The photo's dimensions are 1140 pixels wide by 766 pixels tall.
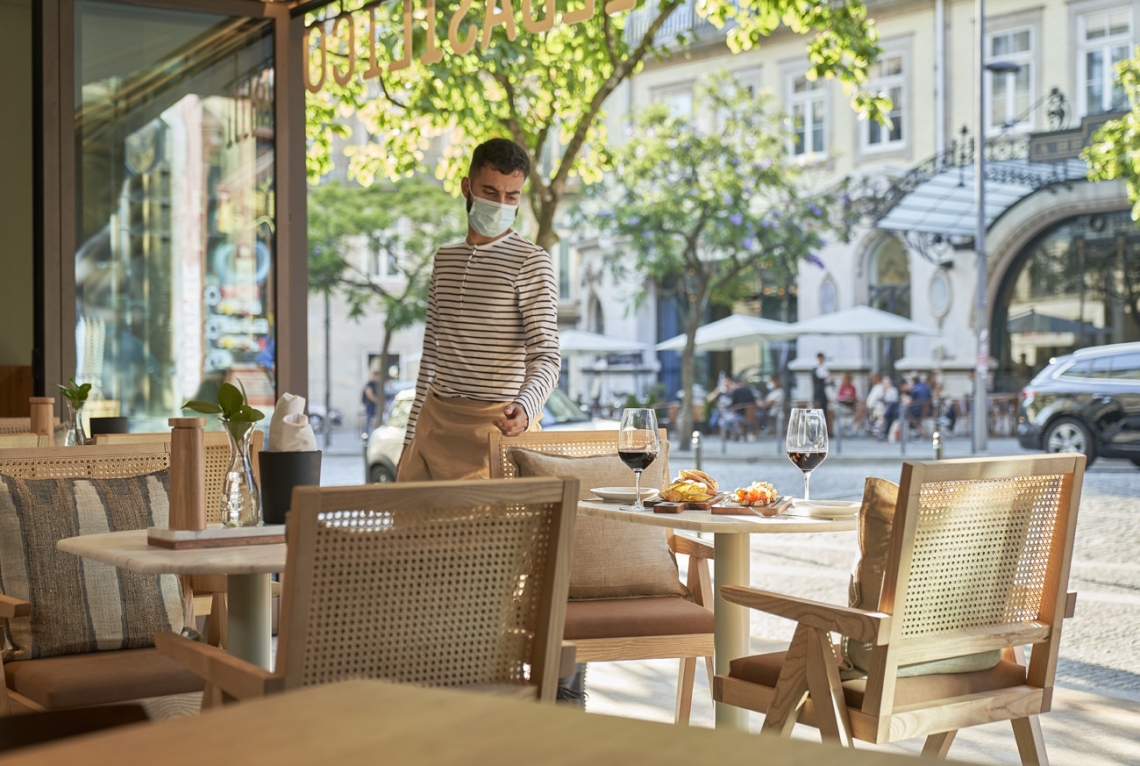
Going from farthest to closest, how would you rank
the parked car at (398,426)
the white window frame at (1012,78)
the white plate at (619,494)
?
1. the white window frame at (1012,78)
2. the parked car at (398,426)
3. the white plate at (619,494)

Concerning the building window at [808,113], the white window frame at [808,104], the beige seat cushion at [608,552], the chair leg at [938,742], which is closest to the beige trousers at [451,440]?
the beige seat cushion at [608,552]

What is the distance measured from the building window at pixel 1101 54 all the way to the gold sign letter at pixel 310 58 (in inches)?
750

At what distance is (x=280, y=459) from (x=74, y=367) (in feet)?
16.7

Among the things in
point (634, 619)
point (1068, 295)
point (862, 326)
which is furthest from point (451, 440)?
point (1068, 295)

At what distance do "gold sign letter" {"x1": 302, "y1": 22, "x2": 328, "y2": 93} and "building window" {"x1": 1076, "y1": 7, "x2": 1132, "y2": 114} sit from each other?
62.5ft

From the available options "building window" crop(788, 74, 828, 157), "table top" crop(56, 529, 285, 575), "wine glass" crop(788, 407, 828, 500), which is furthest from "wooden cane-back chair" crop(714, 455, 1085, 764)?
"building window" crop(788, 74, 828, 157)

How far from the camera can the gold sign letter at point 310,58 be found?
7012 millimetres

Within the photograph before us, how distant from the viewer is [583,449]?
4.39m

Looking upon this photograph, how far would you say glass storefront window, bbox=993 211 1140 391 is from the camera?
2305cm

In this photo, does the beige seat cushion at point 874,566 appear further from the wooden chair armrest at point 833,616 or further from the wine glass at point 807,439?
the wine glass at point 807,439

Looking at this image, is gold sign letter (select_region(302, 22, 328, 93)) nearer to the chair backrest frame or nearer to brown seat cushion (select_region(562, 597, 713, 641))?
brown seat cushion (select_region(562, 597, 713, 641))

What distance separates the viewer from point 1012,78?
79.5 feet

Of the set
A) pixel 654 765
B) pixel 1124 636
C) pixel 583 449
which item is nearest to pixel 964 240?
pixel 1124 636

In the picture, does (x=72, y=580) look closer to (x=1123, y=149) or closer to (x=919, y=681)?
(x=919, y=681)
